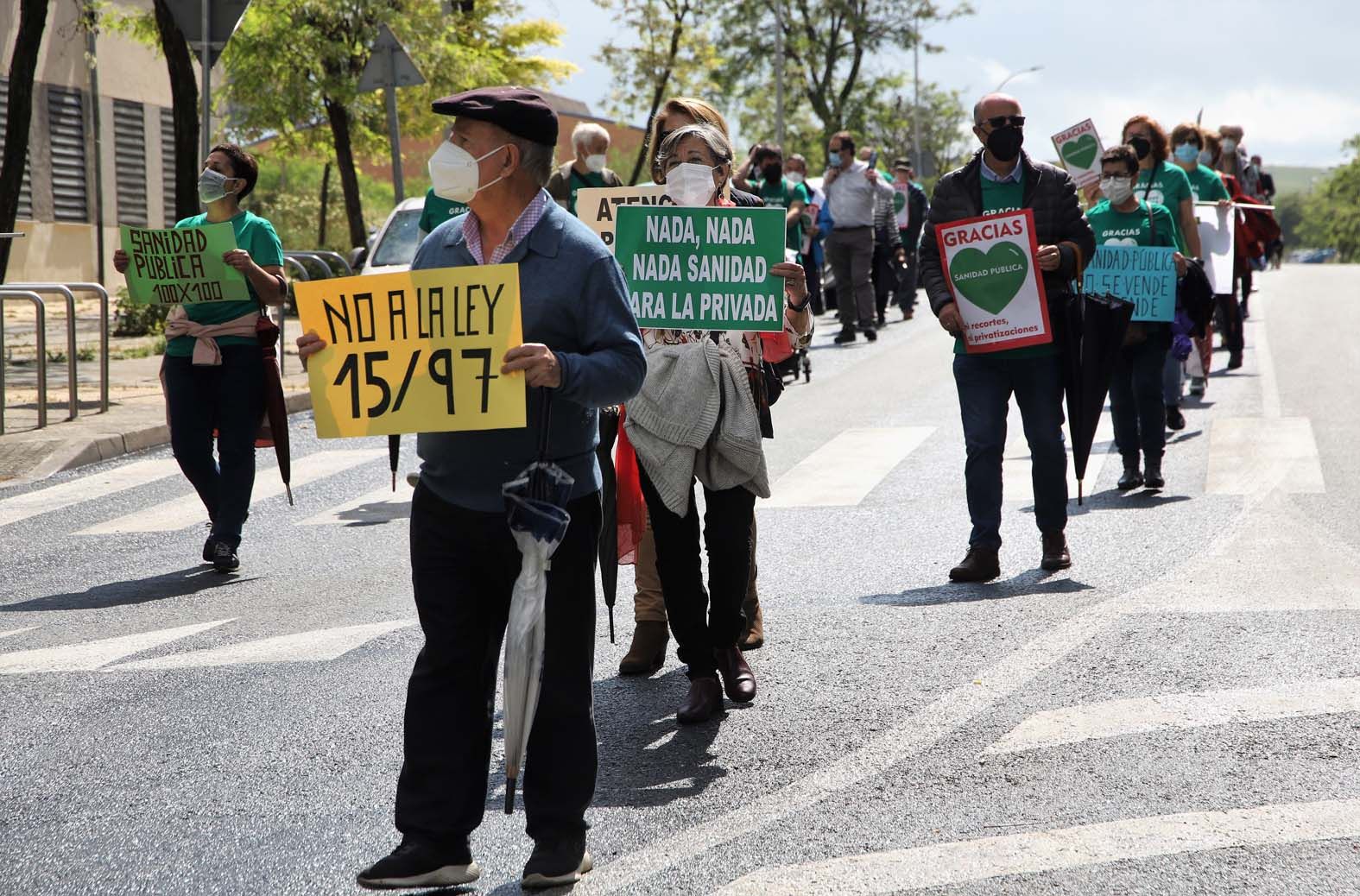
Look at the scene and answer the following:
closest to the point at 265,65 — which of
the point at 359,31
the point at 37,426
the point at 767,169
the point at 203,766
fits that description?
the point at 359,31

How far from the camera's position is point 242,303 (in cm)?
814

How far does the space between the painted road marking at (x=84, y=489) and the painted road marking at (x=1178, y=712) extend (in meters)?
6.57

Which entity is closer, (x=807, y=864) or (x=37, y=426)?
(x=807, y=864)

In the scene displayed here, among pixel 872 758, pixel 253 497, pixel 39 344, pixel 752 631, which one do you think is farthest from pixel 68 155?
pixel 872 758

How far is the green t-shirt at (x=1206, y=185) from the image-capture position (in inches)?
510

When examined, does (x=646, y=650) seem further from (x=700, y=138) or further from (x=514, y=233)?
(x=514, y=233)

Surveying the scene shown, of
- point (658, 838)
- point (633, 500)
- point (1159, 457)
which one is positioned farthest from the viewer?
point (1159, 457)

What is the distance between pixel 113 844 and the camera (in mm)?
4262

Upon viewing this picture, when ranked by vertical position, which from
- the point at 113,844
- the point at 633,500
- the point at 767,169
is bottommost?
the point at 113,844

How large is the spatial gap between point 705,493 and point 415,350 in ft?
5.36

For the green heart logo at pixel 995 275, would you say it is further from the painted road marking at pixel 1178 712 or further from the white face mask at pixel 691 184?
the painted road marking at pixel 1178 712

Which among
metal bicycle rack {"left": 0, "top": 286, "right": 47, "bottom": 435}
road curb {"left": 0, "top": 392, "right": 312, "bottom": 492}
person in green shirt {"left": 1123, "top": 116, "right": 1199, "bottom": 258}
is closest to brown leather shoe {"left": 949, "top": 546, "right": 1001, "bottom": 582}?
person in green shirt {"left": 1123, "top": 116, "right": 1199, "bottom": 258}

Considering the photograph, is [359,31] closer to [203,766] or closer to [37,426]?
[37,426]

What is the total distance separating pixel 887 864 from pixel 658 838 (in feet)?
1.90
